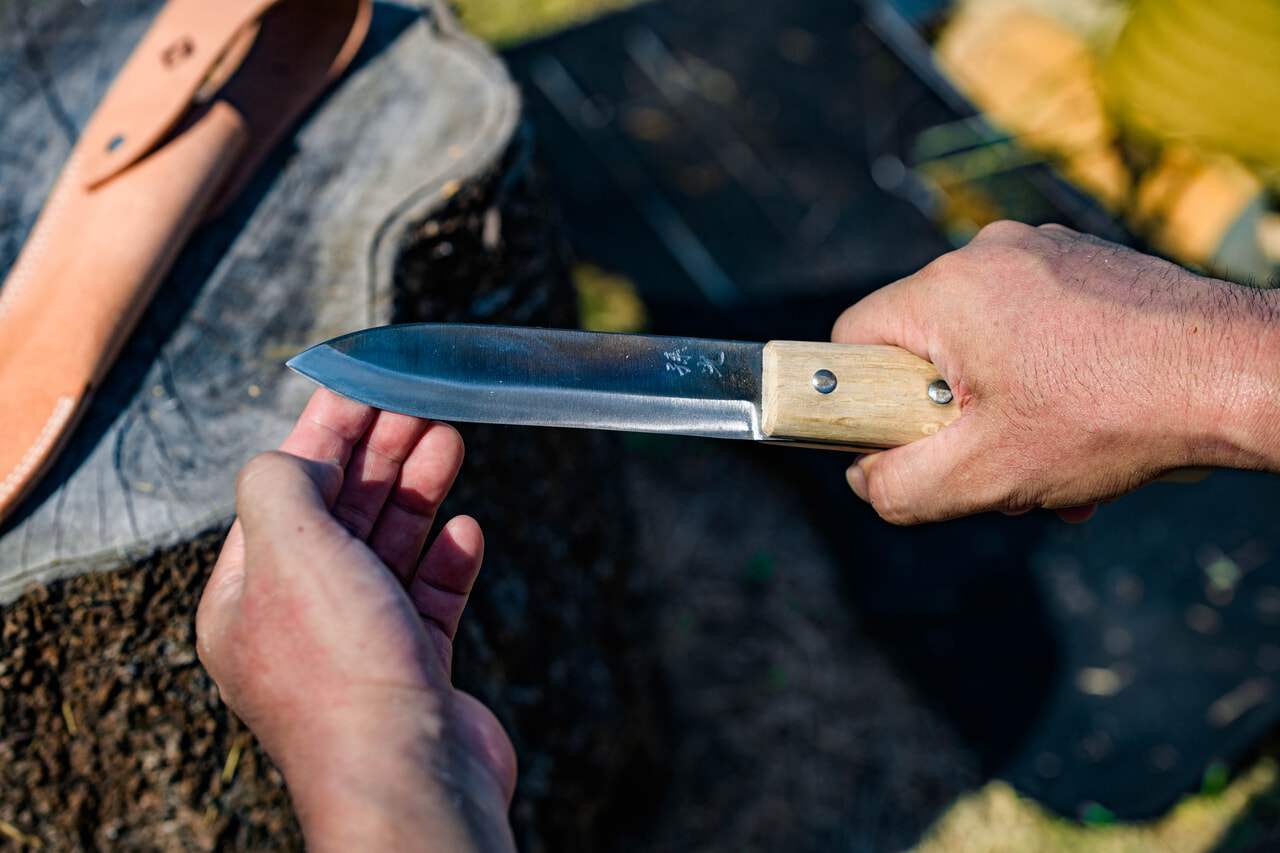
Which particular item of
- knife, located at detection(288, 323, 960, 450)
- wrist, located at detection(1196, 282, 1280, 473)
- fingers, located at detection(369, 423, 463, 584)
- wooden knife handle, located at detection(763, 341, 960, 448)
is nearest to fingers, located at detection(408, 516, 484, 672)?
fingers, located at detection(369, 423, 463, 584)

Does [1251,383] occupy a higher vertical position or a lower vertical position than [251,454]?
higher

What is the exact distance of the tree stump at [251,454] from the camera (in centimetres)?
131

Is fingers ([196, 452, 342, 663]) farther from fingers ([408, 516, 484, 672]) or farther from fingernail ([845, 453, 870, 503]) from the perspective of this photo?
→ fingernail ([845, 453, 870, 503])

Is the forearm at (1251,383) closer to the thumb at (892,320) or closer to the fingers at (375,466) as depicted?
the thumb at (892,320)

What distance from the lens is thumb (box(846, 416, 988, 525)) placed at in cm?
128

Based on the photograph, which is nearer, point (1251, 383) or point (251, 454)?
point (1251, 383)

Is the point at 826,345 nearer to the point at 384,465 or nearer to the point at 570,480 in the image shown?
the point at 384,465

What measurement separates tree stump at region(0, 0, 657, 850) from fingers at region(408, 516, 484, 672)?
11.1 inches

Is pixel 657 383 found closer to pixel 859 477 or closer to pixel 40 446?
pixel 859 477

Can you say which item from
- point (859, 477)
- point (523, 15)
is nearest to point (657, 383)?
point (859, 477)

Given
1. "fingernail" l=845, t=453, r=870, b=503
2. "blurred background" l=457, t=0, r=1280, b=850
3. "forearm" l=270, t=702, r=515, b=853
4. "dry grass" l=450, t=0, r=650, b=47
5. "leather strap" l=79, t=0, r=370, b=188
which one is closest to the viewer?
"forearm" l=270, t=702, r=515, b=853

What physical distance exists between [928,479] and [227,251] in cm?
150

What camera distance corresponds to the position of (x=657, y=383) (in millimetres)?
1322

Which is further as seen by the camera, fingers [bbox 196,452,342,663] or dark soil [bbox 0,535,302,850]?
dark soil [bbox 0,535,302,850]
